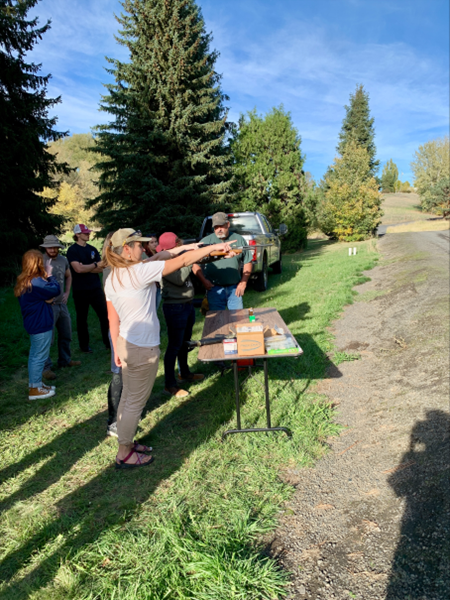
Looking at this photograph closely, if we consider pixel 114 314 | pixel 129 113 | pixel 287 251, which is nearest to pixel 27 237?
pixel 129 113

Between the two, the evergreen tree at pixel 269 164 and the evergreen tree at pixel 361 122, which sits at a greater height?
the evergreen tree at pixel 361 122

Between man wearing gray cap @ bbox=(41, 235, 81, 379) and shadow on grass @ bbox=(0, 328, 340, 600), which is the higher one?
man wearing gray cap @ bbox=(41, 235, 81, 379)

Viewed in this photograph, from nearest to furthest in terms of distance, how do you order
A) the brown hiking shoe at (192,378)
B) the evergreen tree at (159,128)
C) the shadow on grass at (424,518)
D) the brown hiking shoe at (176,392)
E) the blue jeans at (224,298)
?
1. the shadow on grass at (424,518)
2. the brown hiking shoe at (176,392)
3. the brown hiking shoe at (192,378)
4. the blue jeans at (224,298)
5. the evergreen tree at (159,128)

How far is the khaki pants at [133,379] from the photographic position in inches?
116

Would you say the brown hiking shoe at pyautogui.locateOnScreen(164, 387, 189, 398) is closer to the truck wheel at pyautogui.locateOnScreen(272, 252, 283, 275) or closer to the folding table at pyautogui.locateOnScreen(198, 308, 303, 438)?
the folding table at pyautogui.locateOnScreen(198, 308, 303, 438)

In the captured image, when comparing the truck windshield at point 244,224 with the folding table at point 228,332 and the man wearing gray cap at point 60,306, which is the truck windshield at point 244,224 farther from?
the folding table at point 228,332

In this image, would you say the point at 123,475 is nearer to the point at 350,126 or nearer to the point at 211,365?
the point at 211,365

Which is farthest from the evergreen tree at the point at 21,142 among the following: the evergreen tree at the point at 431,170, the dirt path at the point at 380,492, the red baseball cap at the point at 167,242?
the evergreen tree at the point at 431,170

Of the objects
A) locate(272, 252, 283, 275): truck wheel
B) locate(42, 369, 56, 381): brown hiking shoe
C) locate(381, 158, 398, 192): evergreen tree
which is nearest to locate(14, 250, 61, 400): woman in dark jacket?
locate(42, 369, 56, 381): brown hiking shoe

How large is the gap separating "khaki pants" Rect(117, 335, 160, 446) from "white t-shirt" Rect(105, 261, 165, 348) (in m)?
0.07

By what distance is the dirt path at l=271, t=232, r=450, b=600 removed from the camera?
2111mm

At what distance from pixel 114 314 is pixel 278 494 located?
74.5 inches

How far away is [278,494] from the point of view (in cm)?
279

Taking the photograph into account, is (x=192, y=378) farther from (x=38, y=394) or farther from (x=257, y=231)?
(x=257, y=231)
